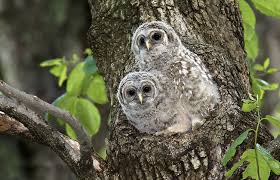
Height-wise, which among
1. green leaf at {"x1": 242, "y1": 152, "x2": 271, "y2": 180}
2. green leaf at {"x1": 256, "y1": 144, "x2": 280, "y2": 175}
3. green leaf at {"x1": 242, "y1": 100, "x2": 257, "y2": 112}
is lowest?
green leaf at {"x1": 242, "y1": 152, "x2": 271, "y2": 180}

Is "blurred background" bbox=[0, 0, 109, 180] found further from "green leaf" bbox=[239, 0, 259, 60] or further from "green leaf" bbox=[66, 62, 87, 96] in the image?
"green leaf" bbox=[239, 0, 259, 60]

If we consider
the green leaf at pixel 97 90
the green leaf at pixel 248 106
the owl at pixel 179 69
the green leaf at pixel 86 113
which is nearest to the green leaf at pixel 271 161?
the green leaf at pixel 248 106

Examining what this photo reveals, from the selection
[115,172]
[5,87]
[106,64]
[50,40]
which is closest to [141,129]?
[115,172]

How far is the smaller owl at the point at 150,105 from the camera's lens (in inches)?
91.9

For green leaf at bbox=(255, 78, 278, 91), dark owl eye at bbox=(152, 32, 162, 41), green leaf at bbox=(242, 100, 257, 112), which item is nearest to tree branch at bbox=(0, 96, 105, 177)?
green leaf at bbox=(242, 100, 257, 112)

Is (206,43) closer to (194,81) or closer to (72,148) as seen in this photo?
(194,81)

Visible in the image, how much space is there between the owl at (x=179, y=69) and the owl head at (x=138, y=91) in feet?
0.16

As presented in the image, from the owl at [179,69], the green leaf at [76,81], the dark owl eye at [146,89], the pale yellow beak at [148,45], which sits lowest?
the green leaf at [76,81]

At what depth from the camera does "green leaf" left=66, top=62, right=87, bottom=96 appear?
10.0ft

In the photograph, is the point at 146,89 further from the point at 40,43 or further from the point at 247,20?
the point at 40,43

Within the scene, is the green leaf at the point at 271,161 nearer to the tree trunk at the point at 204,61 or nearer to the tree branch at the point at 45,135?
the tree trunk at the point at 204,61

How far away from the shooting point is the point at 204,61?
7.99ft

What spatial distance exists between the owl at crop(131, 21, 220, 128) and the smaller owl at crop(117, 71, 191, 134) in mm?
27

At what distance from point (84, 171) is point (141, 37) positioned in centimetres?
70
